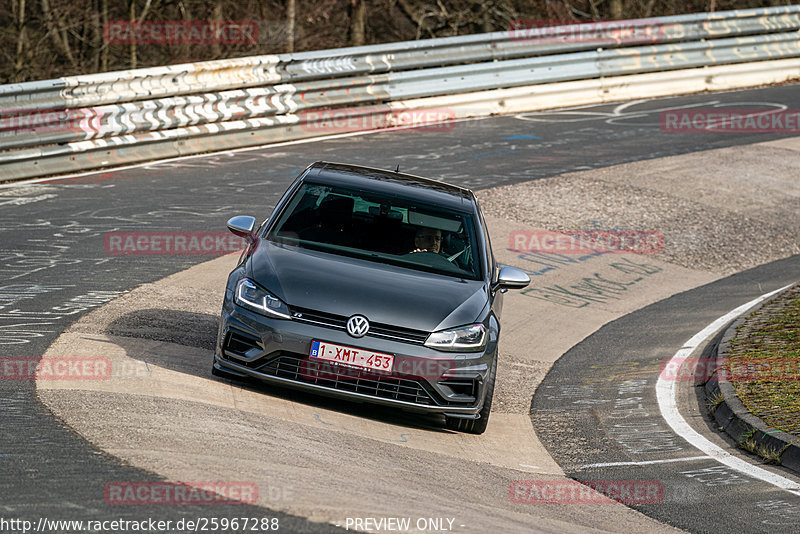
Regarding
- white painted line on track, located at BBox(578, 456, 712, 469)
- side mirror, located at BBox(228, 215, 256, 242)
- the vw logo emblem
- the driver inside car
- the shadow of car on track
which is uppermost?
side mirror, located at BBox(228, 215, 256, 242)

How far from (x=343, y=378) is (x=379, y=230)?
155 cm

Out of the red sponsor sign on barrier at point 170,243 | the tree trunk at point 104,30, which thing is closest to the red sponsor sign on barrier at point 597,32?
the tree trunk at point 104,30

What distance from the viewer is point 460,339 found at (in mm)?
7000

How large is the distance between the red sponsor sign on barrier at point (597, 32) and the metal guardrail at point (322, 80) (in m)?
0.03

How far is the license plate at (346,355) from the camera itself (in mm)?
6734

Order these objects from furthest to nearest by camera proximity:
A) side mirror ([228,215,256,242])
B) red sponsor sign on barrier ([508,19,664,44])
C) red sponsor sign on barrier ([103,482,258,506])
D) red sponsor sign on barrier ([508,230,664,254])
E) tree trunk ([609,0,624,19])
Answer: tree trunk ([609,0,624,19])
red sponsor sign on barrier ([508,19,664,44])
red sponsor sign on barrier ([508,230,664,254])
side mirror ([228,215,256,242])
red sponsor sign on barrier ([103,482,258,506])

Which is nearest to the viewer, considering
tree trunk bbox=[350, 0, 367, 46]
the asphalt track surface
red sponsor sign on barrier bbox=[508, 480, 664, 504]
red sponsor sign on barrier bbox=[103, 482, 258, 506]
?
red sponsor sign on barrier bbox=[103, 482, 258, 506]

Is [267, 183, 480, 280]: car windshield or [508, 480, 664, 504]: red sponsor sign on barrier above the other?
[267, 183, 480, 280]: car windshield

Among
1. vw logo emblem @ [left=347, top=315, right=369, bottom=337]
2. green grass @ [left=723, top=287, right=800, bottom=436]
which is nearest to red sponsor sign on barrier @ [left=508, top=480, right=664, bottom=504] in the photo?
vw logo emblem @ [left=347, top=315, right=369, bottom=337]

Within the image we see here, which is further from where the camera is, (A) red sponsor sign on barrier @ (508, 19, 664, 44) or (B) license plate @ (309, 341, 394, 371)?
(A) red sponsor sign on barrier @ (508, 19, 664, 44)

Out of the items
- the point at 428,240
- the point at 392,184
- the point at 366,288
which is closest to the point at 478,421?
the point at 366,288

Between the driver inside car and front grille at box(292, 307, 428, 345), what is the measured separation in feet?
3.85

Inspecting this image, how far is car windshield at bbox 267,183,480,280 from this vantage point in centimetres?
777

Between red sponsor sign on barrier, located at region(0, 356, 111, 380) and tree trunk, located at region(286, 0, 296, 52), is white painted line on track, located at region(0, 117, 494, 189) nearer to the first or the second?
red sponsor sign on barrier, located at region(0, 356, 111, 380)
